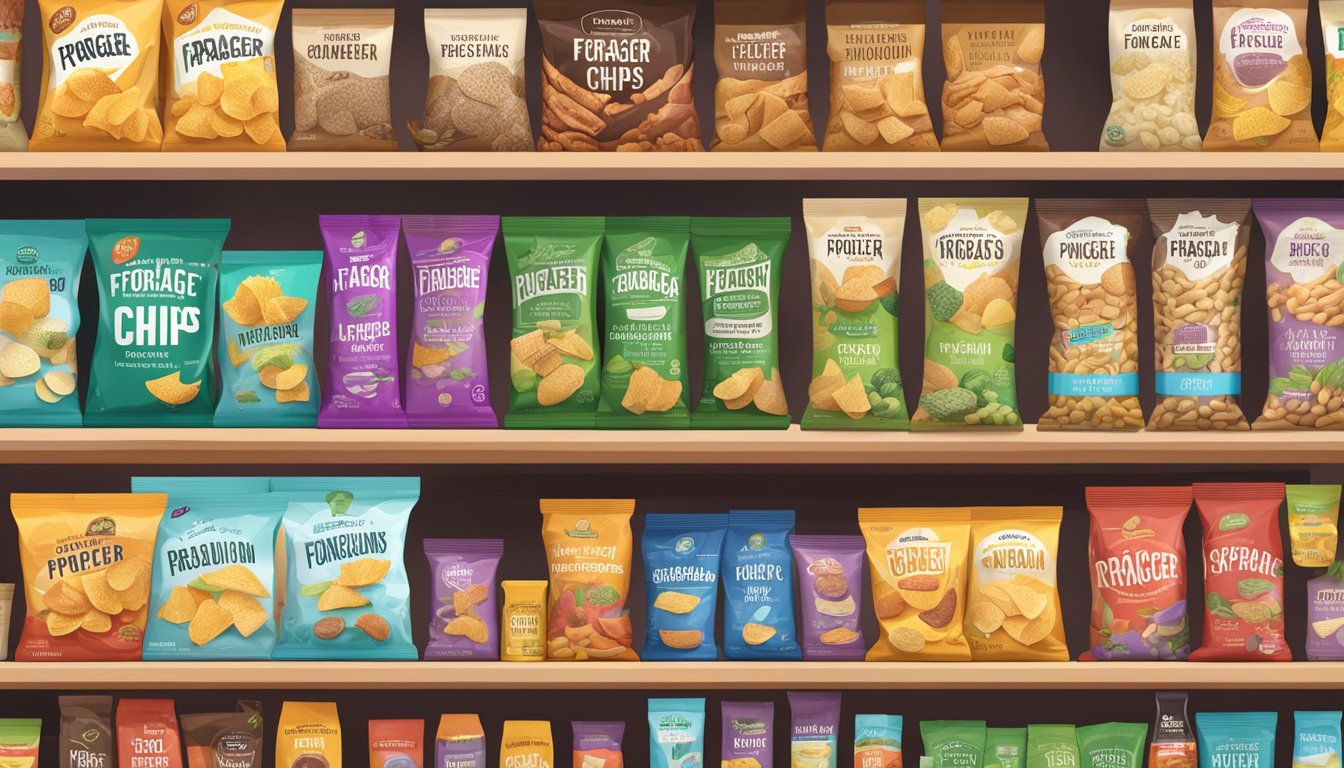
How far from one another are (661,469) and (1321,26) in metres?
1.45

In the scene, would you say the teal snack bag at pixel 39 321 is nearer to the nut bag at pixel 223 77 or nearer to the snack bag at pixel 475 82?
the nut bag at pixel 223 77

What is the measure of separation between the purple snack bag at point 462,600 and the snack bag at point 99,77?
87 centimetres

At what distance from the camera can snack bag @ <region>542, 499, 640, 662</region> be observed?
2.15 m

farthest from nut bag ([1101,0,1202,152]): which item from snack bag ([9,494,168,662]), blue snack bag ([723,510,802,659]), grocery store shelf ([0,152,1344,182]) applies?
snack bag ([9,494,168,662])

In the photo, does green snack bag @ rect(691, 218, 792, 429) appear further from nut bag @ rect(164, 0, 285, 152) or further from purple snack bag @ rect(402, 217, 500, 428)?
nut bag @ rect(164, 0, 285, 152)

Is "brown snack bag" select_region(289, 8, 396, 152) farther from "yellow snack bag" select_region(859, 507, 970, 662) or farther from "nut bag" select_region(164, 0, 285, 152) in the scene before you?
"yellow snack bag" select_region(859, 507, 970, 662)

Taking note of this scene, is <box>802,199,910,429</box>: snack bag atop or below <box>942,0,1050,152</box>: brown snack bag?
below

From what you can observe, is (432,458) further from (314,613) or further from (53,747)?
(53,747)

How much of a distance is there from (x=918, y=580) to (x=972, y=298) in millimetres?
504

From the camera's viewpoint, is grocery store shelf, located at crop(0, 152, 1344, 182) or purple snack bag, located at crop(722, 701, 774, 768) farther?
purple snack bag, located at crop(722, 701, 774, 768)

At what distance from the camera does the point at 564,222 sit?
217 centimetres

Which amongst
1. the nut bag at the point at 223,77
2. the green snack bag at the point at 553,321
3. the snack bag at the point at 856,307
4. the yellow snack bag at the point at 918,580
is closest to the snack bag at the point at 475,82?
the green snack bag at the point at 553,321

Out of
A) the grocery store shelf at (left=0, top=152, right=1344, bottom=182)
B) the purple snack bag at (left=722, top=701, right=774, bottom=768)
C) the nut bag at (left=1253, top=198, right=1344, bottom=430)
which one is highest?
the grocery store shelf at (left=0, top=152, right=1344, bottom=182)

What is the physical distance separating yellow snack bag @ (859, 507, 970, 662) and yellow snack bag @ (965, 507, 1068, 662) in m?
0.03
